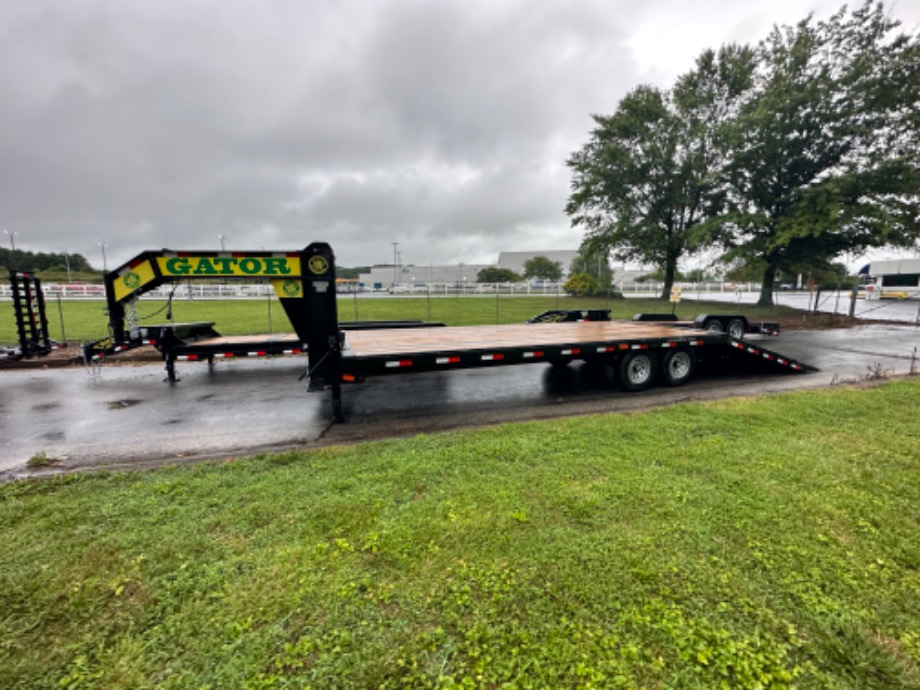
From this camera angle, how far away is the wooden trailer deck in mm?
6617

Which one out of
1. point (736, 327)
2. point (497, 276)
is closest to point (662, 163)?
point (736, 327)

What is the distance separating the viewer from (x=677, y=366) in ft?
27.3

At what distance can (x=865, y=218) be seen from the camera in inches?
905

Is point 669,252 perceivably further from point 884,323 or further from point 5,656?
point 5,656

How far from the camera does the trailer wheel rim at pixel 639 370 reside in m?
7.79

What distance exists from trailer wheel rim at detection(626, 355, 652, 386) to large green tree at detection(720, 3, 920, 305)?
22585 mm


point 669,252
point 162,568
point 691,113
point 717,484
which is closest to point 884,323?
point 669,252

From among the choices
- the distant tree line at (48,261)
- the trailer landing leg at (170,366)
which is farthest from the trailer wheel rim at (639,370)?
the distant tree line at (48,261)

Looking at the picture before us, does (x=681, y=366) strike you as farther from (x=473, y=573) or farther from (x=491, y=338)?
(x=473, y=573)

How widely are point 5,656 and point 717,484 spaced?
488 centimetres

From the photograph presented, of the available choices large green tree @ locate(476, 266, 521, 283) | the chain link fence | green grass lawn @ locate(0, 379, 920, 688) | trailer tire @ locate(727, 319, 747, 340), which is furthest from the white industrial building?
green grass lawn @ locate(0, 379, 920, 688)

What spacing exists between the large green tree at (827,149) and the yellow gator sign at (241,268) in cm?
2800

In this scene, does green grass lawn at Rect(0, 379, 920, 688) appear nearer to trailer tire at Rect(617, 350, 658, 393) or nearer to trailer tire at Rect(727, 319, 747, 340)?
trailer tire at Rect(617, 350, 658, 393)

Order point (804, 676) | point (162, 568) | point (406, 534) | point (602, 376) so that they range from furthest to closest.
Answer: point (602, 376) → point (406, 534) → point (162, 568) → point (804, 676)
